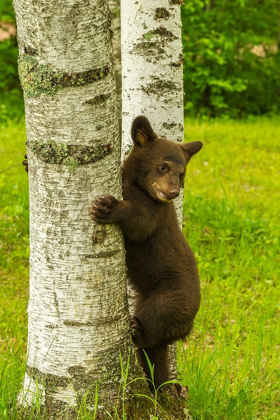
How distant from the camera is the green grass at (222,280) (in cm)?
326

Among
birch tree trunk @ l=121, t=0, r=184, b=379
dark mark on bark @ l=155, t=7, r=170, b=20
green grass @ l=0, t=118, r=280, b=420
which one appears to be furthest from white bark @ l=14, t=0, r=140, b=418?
dark mark on bark @ l=155, t=7, r=170, b=20

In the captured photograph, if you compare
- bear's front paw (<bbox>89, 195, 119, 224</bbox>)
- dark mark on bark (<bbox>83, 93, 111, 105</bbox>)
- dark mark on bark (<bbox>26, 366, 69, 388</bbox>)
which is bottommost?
dark mark on bark (<bbox>26, 366, 69, 388</bbox>)

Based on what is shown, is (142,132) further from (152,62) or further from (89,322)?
(89,322)

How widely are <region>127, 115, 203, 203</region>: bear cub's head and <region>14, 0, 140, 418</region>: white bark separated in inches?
23.6

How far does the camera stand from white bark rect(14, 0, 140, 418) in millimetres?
2055

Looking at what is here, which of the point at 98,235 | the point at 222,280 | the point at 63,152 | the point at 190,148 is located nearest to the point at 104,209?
the point at 98,235

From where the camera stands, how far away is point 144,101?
328 centimetres

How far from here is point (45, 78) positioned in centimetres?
208

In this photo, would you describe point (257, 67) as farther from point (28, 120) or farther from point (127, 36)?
point (28, 120)

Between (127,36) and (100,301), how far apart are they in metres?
1.76

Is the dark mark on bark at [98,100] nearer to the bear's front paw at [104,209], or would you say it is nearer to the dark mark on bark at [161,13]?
the bear's front paw at [104,209]

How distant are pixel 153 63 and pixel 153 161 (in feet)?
2.13

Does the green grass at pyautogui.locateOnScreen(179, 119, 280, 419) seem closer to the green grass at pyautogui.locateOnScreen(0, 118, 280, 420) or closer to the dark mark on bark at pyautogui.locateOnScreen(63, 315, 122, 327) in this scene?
the green grass at pyautogui.locateOnScreen(0, 118, 280, 420)

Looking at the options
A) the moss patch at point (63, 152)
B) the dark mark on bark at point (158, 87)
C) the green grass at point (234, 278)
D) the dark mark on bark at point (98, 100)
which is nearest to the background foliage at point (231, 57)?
the green grass at point (234, 278)
